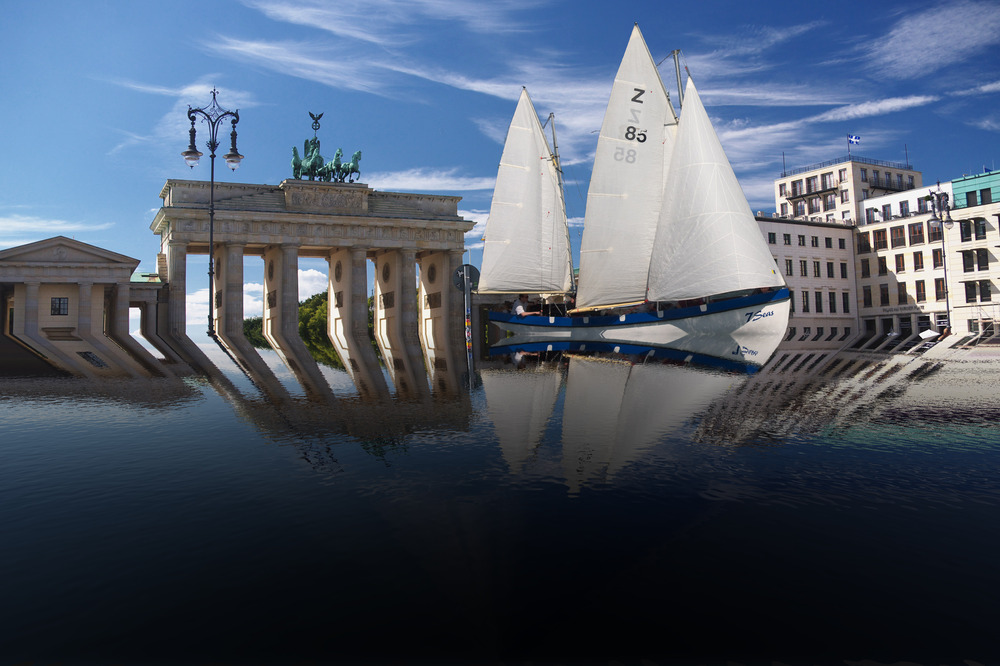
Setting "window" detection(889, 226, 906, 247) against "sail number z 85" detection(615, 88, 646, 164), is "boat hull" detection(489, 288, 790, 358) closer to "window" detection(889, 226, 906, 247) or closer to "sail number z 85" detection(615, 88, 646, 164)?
"sail number z 85" detection(615, 88, 646, 164)

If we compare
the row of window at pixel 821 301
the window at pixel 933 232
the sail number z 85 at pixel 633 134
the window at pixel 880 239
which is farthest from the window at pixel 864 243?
the sail number z 85 at pixel 633 134

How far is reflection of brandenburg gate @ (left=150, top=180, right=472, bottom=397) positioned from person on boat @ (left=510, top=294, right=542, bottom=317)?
628 centimetres

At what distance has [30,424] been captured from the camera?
14.6 m

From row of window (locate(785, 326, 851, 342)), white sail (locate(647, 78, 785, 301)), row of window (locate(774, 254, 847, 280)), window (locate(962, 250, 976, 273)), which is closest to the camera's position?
white sail (locate(647, 78, 785, 301))

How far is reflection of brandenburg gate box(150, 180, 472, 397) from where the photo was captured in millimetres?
58812

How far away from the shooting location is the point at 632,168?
1906 inches

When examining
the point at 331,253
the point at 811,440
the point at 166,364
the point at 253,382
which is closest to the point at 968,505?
the point at 811,440

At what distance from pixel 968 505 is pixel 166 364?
3417 cm

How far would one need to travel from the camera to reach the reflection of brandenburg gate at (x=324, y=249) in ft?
193

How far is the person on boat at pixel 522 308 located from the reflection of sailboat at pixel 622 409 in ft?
103

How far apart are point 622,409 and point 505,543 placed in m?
9.29

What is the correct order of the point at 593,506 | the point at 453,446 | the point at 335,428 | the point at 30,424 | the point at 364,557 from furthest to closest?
the point at 30,424
the point at 335,428
the point at 453,446
the point at 593,506
the point at 364,557

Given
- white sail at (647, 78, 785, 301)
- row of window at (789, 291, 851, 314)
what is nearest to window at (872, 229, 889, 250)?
row of window at (789, 291, 851, 314)

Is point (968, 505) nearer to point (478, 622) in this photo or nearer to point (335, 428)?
point (478, 622)
